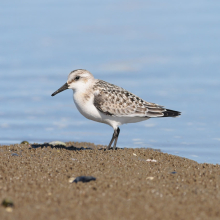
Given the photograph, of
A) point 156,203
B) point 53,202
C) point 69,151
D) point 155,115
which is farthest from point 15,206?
point 155,115

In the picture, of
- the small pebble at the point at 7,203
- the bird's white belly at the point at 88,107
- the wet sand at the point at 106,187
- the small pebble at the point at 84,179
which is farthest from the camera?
the bird's white belly at the point at 88,107

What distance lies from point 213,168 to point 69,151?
10.00 feet

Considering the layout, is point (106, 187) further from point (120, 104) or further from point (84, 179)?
point (120, 104)

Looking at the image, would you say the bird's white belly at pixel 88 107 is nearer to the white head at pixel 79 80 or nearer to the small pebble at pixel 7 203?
the white head at pixel 79 80

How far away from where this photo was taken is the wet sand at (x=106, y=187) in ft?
15.5

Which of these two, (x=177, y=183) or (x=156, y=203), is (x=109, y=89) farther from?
(x=156, y=203)

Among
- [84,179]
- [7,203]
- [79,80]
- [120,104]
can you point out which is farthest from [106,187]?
[79,80]

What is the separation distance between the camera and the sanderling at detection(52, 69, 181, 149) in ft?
29.7

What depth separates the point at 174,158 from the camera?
8.61 m

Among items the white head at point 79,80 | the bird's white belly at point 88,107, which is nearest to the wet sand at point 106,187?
the bird's white belly at point 88,107

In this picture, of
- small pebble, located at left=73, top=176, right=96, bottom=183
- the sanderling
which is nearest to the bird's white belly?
the sanderling

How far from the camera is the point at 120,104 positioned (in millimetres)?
9297

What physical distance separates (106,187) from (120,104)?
3822 mm

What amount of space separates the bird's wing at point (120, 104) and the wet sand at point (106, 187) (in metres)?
1.14
